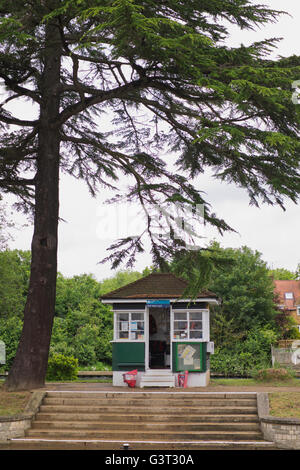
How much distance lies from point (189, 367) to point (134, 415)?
4268 millimetres

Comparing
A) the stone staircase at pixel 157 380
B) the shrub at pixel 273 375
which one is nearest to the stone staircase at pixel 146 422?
the stone staircase at pixel 157 380

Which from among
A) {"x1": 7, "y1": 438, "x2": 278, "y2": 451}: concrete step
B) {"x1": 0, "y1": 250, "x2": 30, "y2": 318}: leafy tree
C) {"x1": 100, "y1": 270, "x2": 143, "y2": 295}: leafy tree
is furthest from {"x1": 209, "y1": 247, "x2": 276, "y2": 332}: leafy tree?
{"x1": 100, "y1": 270, "x2": 143, "y2": 295}: leafy tree

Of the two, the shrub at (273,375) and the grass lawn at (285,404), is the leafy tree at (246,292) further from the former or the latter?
the grass lawn at (285,404)

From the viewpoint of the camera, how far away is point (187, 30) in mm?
11383

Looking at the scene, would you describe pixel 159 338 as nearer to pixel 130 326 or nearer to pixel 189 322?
pixel 130 326

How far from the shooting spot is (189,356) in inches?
677

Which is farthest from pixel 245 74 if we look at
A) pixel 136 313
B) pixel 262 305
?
pixel 262 305

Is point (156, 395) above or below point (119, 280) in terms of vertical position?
below

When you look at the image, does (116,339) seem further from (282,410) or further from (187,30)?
(187,30)

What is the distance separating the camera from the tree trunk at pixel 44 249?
1566cm

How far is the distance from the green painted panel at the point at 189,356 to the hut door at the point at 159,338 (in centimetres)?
89

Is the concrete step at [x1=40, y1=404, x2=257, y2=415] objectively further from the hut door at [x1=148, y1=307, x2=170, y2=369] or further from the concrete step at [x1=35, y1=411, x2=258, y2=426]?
the hut door at [x1=148, y1=307, x2=170, y2=369]

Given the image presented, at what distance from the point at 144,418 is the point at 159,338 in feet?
18.9

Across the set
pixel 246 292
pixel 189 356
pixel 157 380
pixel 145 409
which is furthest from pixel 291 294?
pixel 145 409
